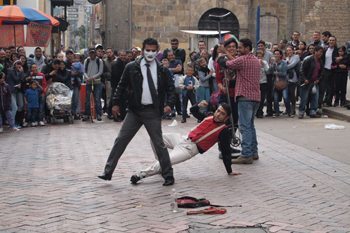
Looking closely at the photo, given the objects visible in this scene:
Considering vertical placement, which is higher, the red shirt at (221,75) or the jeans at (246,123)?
the red shirt at (221,75)

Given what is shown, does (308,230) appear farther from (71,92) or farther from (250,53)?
(71,92)

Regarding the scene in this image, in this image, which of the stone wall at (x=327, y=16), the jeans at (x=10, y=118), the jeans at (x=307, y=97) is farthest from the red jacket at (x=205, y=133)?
the stone wall at (x=327, y=16)

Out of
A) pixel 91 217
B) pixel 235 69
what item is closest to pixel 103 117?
pixel 235 69

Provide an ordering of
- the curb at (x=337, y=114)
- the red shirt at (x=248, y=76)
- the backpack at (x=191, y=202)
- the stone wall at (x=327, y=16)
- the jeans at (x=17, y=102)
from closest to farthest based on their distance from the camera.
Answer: the backpack at (x=191, y=202), the red shirt at (x=248, y=76), the jeans at (x=17, y=102), the curb at (x=337, y=114), the stone wall at (x=327, y=16)

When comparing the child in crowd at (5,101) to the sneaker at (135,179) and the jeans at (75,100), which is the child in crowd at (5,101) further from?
the sneaker at (135,179)

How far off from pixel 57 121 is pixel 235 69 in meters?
8.18

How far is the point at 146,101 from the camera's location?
859 centimetres

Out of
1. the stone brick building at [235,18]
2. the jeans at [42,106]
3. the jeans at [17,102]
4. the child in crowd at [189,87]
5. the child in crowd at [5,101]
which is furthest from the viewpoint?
the stone brick building at [235,18]

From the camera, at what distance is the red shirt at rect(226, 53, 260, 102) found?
1002 centimetres

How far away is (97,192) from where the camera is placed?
8219 millimetres

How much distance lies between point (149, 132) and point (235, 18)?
26.1 m

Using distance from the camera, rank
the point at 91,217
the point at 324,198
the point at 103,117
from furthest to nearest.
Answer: the point at 103,117 → the point at 324,198 → the point at 91,217

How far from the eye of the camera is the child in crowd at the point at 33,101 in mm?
16062

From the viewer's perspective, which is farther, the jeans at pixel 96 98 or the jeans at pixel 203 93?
the jeans at pixel 96 98
